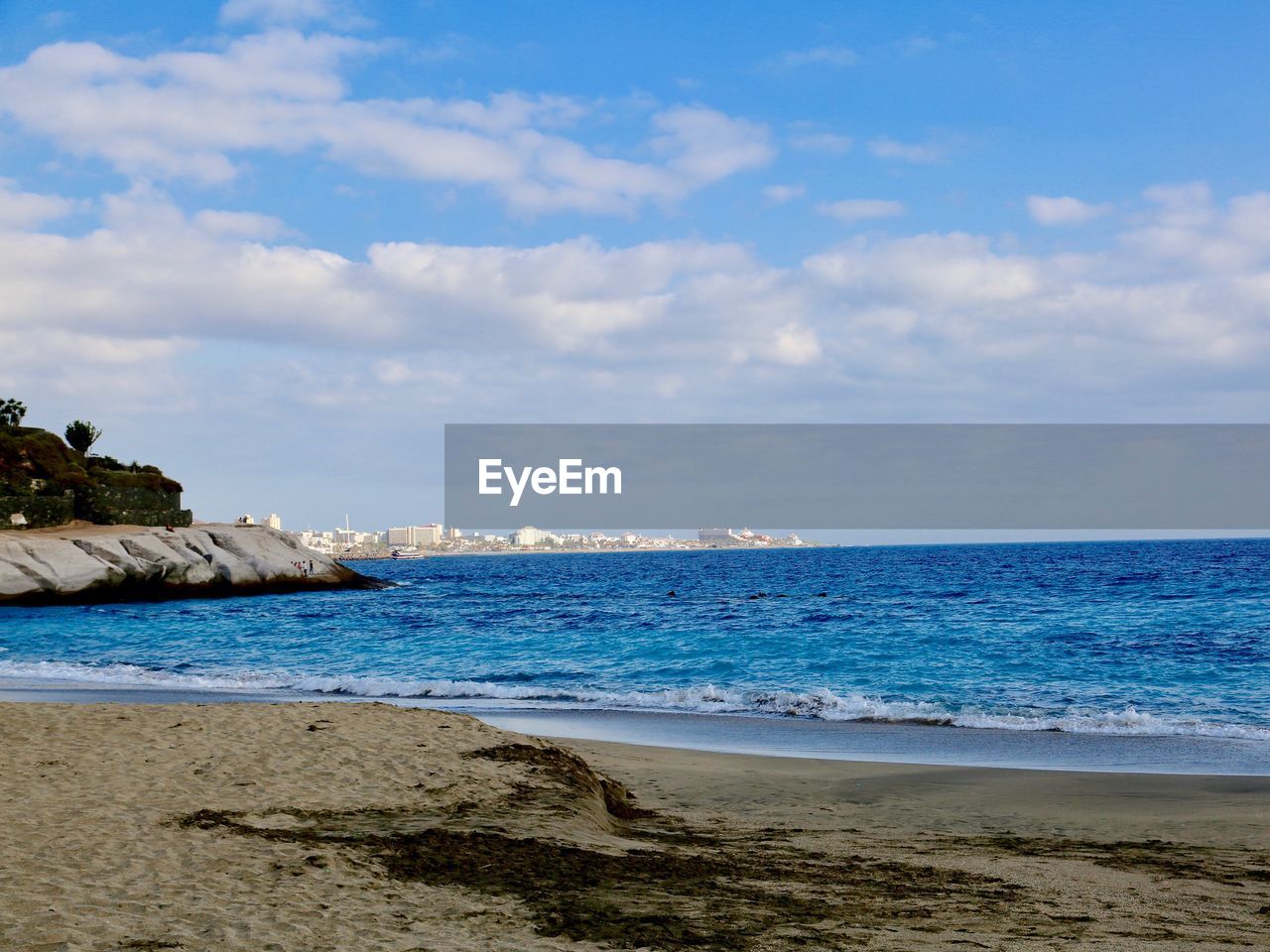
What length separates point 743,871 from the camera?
7.53 metres

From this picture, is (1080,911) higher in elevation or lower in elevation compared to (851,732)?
higher

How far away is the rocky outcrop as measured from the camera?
49.1 m

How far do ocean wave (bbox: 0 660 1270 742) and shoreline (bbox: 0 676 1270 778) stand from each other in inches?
17.8

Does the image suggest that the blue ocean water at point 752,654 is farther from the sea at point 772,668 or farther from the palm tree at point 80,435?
the palm tree at point 80,435

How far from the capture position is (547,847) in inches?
307

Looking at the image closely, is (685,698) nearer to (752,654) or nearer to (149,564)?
(752,654)

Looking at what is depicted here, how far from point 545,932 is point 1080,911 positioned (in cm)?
367

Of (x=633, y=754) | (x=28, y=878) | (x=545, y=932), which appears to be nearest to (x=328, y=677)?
(x=633, y=754)

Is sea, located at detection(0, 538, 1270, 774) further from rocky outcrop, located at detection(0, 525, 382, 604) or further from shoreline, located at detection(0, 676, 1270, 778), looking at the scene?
rocky outcrop, located at detection(0, 525, 382, 604)

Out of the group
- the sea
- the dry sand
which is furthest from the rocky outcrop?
the dry sand

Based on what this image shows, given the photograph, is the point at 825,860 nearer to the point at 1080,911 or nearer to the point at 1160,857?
the point at 1080,911

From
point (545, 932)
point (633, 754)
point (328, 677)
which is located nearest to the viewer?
point (545, 932)

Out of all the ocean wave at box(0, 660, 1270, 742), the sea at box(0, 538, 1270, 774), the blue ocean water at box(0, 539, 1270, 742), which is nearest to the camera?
the sea at box(0, 538, 1270, 774)

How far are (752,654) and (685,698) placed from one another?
21.1 feet
